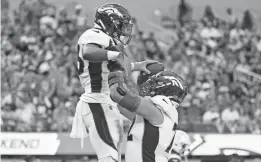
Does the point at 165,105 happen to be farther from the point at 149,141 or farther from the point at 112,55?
the point at 112,55

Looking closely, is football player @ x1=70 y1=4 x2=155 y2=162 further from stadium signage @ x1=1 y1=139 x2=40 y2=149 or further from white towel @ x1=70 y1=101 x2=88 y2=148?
stadium signage @ x1=1 y1=139 x2=40 y2=149

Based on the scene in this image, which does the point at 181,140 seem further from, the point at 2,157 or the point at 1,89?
the point at 1,89

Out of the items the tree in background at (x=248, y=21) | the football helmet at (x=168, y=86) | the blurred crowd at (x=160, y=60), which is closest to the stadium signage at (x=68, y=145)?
the blurred crowd at (x=160, y=60)

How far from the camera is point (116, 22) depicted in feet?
18.5

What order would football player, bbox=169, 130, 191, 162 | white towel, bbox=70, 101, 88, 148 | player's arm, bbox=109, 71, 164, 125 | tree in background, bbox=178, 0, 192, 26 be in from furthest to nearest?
1. tree in background, bbox=178, 0, 192, 26
2. football player, bbox=169, 130, 191, 162
3. white towel, bbox=70, 101, 88, 148
4. player's arm, bbox=109, 71, 164, 125

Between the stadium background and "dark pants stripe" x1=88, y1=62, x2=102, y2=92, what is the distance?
605cm

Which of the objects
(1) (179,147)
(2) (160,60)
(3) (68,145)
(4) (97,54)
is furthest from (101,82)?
(2) (160,60)

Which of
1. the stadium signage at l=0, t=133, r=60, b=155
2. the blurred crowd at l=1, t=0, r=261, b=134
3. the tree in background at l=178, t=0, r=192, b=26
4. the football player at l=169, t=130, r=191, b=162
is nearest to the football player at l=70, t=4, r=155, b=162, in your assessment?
the football player at l=169, t=130, r=191, b=162

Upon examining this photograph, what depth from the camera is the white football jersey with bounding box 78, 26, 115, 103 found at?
222 inches

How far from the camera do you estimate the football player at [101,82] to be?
5.52 m

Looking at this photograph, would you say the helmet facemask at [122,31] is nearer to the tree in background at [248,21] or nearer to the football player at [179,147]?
the football player at [179,147]

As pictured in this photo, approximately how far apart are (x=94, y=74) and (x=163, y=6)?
1518 centimetres

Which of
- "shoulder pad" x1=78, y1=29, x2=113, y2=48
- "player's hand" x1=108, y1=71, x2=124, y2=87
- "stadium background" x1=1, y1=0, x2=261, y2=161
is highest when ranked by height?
"shoulder pad" x1=78, y1=29, x2=113, y2=48

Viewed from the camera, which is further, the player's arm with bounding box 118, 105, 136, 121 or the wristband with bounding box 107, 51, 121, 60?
the player's arm with bounding box 118, 105, 136, 121
